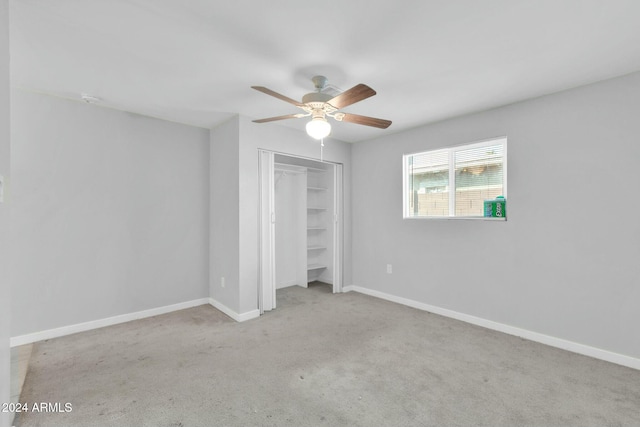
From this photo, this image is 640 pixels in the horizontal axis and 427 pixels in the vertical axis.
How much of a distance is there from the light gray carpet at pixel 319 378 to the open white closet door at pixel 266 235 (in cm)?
58

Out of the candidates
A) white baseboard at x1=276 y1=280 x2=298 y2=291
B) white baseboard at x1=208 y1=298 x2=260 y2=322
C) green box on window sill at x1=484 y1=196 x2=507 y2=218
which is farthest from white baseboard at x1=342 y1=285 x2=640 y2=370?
white baseboard at x1=208 y1=298 x2=260 y2=322

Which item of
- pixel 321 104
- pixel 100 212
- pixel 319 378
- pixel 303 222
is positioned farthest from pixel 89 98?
pixel 319 378

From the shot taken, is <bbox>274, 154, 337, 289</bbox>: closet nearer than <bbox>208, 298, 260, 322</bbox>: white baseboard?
No

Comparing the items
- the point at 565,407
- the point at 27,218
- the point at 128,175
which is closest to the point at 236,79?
the point at 128,175

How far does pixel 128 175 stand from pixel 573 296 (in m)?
4.82

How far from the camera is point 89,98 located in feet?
9.51

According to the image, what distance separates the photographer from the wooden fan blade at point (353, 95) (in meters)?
1.94

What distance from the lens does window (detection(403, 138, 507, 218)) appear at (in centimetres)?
323

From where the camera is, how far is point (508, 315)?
3.05 m

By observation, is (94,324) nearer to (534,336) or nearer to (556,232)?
(534,336)

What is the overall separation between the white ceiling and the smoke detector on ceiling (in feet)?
0.20

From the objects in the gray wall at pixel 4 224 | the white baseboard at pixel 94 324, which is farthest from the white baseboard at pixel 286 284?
the gray wall at pixel 4 224

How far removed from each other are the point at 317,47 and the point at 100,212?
9.57ft

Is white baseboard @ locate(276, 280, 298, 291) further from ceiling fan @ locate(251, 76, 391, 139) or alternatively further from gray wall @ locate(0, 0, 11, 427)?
gray wall @ locate(0, 0, 11, 427)
